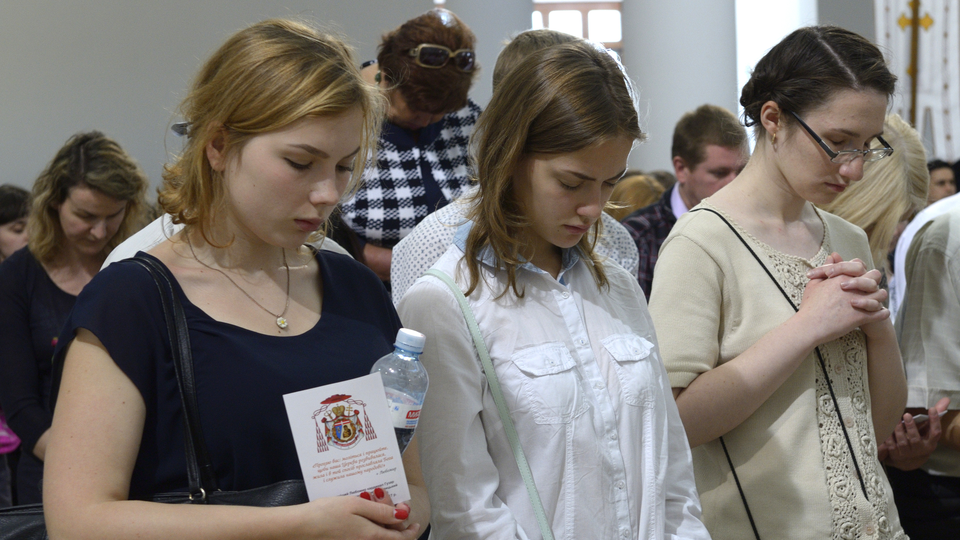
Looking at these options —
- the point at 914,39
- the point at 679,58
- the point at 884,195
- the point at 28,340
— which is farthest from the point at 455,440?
the point at 679,58

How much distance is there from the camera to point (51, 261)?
2.71m

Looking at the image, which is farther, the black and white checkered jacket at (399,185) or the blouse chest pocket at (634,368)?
the black and white checkered jacket at (399,185)

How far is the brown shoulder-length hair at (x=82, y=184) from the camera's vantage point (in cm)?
271

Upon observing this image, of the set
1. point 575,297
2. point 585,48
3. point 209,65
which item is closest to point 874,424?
point 575,297

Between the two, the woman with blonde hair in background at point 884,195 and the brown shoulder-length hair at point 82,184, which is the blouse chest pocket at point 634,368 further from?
the brown shoulder-length hair at point 82,184

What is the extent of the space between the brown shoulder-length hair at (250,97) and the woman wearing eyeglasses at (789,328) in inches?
31.9

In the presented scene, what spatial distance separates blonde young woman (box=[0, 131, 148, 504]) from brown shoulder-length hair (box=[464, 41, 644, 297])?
168 centimetres

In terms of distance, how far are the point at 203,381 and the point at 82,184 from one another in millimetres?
1872

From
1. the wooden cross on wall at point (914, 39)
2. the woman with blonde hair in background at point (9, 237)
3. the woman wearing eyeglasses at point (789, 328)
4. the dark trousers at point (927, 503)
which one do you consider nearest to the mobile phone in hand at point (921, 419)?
the dark trousers at point (927, 503)

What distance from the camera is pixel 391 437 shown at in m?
1.13

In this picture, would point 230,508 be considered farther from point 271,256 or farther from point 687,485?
point 687,485

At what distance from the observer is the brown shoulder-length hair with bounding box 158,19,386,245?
120 cm

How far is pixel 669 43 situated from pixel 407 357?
6815 mm

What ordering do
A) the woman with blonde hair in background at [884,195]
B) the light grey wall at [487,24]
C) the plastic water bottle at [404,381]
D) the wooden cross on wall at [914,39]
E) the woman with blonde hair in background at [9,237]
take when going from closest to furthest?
the plastic water bottle at [404,381] < the woman with blonde hair in background at [884,195] < the woman with blonde hair in background at [9,237] < the wooden cross on wall at [914,39] < the light grey wall at [487,24]
